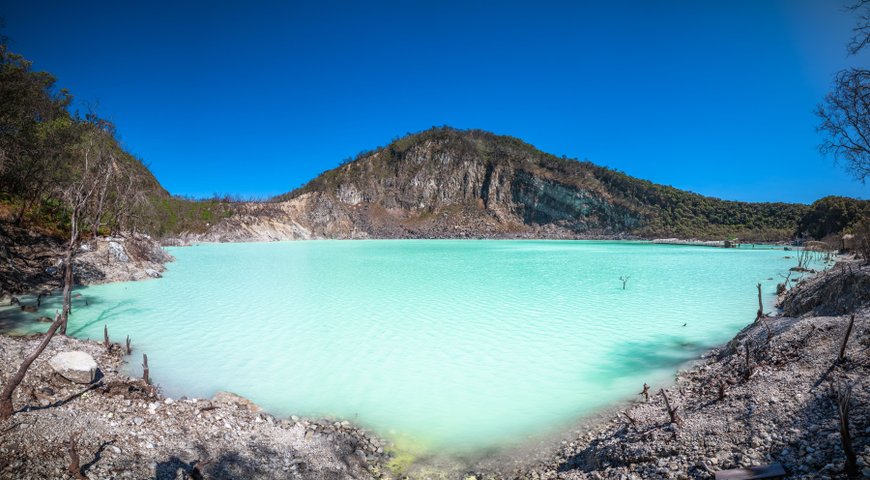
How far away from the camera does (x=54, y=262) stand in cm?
1759

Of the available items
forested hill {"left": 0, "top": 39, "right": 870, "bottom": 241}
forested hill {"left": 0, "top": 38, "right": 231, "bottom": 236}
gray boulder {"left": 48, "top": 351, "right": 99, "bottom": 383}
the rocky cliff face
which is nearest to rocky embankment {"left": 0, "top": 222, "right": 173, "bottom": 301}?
forested hill {"left": 0, "top": 38, "right": 231, "bottom": 236}

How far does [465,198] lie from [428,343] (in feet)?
411

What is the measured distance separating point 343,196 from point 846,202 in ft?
366

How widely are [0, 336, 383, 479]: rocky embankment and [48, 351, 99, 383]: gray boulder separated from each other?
24 mm

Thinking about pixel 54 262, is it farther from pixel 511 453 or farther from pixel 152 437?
pixel 511 453

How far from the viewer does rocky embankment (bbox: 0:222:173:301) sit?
1519 centimetres

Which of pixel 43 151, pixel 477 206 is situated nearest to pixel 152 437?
pixel 43 151

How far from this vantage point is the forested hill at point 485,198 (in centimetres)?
11431

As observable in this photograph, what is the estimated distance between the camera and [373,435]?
5.88m

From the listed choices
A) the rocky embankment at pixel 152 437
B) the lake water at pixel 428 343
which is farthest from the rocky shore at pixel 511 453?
the lake water at pixel 428 343

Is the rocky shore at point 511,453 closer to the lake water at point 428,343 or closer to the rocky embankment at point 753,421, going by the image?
the rocky embankment at point 753,421

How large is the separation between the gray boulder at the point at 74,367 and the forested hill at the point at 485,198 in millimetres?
108773

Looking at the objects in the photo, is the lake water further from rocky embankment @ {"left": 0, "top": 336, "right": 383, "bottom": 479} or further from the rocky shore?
rocky embankment @ {"left": 0, "top": 336, "right": 383, "bottom": 479}

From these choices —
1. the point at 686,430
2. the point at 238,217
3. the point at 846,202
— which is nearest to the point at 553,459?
the point at 686,430
